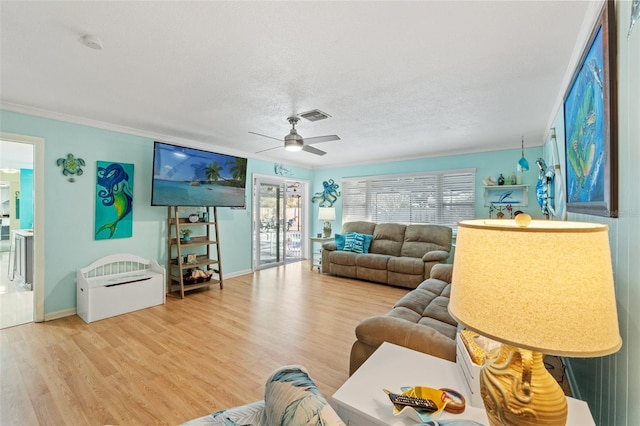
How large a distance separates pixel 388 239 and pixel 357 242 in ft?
2.11

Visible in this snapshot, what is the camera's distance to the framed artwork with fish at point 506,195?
15.8 feet

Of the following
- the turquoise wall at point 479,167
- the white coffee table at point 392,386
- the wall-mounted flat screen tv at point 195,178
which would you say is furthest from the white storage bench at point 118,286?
the turquoise wall at point 479,167

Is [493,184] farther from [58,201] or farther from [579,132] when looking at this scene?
[58,201]

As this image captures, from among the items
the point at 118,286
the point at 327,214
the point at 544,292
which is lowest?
the point at 118,286

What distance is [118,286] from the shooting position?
3.51 metres

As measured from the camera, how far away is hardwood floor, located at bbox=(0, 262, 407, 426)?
76.1 inches

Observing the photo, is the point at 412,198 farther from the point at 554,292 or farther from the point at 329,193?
the point at 554,292

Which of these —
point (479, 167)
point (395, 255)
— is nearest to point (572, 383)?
point (395, 255)

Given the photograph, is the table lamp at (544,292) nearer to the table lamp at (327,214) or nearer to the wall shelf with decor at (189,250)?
the wall shelf with decor at (189,250)

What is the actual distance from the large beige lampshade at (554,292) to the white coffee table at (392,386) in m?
0.61

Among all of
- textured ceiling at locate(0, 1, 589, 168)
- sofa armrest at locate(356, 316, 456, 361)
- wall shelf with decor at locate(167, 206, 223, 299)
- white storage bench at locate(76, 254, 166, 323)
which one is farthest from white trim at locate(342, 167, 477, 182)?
white storage bench at locate(76, 254, 166, 323)

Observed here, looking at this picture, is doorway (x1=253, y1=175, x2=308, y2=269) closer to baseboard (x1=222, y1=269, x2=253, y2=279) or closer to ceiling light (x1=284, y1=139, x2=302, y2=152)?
baseboard (x1=222, y1=269, x2=253, y2=279)

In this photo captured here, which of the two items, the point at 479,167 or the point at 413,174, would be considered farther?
the point at 413,174

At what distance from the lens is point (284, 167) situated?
21.2 feet
